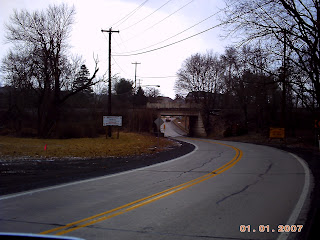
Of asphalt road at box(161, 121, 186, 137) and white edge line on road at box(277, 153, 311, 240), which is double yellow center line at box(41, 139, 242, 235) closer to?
white edge line on road at box(277, 153, 311, 240)

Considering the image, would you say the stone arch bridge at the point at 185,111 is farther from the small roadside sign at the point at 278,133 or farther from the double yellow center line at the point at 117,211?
the double yellow center line at the point at 117,211

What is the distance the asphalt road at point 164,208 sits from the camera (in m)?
5.51

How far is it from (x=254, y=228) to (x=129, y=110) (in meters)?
47.2

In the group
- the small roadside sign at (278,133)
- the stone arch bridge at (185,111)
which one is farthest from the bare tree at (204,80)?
the small roadside sign at (278,133)

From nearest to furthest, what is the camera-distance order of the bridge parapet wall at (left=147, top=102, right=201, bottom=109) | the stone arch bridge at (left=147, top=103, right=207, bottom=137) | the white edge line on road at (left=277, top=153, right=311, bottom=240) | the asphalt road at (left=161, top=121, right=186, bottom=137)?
the white edge line on road at (left=277, top=153, right=311, bottom=240) → the stone arch bridge at (left=147, top=103, right=207, bottom=137) → the bridge parapet wall at (left=147, top=102, right=201, bottom=109) → the asphalt road at (left=161, top=121, right=186, bottom=137)

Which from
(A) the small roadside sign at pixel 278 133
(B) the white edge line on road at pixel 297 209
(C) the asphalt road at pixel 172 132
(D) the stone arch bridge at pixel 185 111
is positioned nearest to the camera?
(B) the white edge line on road at pixel 297 209

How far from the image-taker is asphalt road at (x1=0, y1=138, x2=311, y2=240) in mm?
5512

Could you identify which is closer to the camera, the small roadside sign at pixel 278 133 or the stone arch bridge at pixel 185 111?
the small roadside sign at pixel 278 133

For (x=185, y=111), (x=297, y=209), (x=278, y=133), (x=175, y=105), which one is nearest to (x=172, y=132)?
(x=175, y=105)

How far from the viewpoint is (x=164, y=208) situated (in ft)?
23.4

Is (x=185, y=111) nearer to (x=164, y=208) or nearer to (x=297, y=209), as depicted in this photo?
(x=297, y=209)

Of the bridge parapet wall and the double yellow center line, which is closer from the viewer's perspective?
the double yellow center line

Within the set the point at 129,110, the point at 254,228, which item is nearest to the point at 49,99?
the point at 129,110

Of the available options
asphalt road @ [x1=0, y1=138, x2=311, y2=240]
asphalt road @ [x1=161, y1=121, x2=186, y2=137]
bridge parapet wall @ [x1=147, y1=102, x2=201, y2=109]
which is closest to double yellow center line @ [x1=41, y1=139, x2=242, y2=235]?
asphalt road @ [x1=0, y1=138, x2=311, y2=240]
